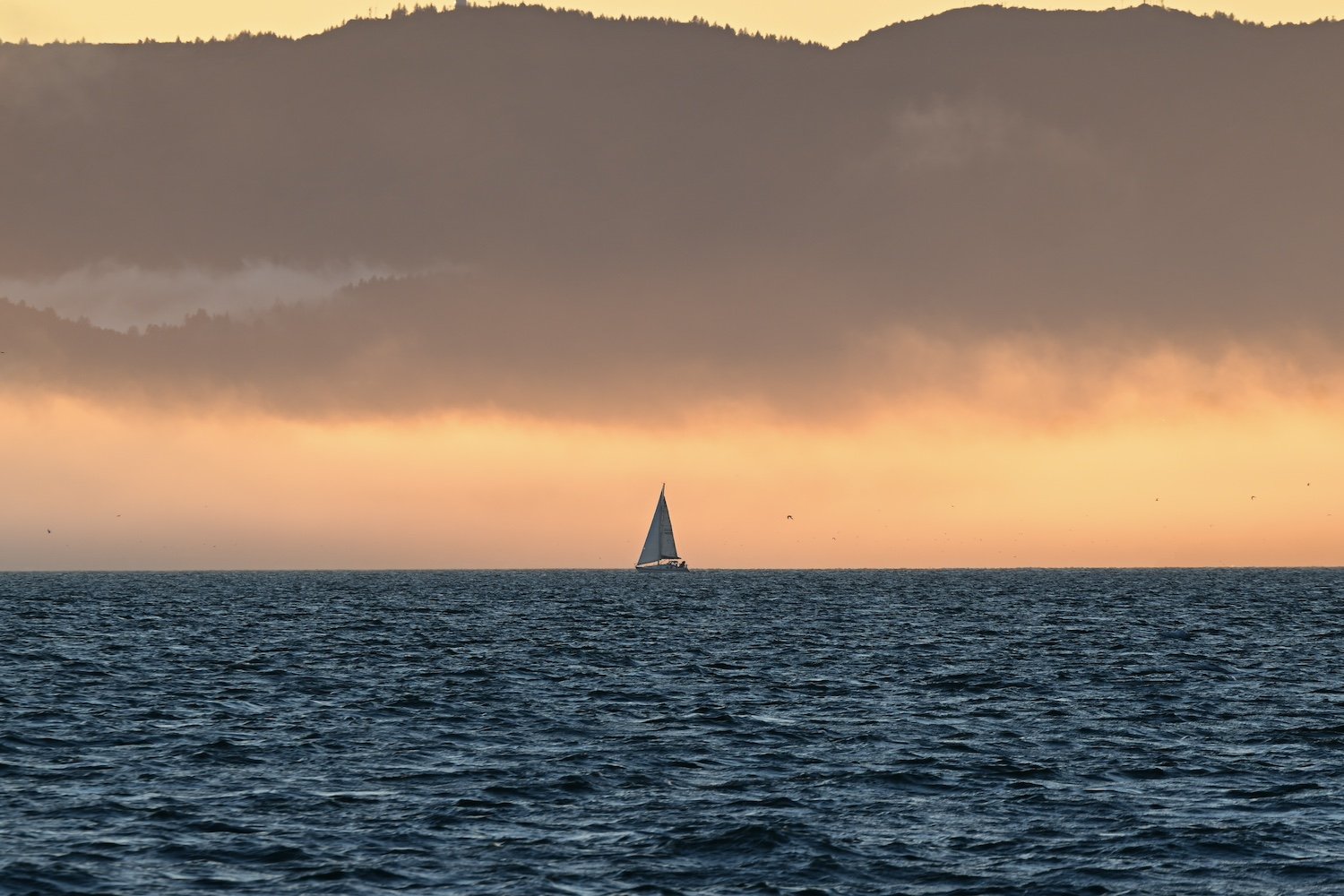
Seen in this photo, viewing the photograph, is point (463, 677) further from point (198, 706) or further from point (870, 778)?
point (870, 778)

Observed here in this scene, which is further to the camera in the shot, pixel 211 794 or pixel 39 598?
pixel 39 598

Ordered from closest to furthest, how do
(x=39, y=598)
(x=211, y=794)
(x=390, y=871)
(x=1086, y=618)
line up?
(x=390, y=871) → (x=211, y=794) → (x=1086, y=618) → (x=39, y=598)

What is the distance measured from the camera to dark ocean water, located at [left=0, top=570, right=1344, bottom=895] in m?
25.4

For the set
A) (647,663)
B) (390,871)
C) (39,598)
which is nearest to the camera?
(390,871)

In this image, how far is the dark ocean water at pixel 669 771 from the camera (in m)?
25.4

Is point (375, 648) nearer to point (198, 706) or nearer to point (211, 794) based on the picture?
point (198, 706)

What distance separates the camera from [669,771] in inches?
1384

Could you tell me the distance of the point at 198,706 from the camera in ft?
154

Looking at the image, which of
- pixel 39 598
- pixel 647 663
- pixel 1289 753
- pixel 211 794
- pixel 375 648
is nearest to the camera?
pixel 211 794

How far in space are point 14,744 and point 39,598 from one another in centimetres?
14254

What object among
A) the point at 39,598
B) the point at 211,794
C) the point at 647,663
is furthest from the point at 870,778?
the point at 39,598

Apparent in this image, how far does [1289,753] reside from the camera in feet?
125

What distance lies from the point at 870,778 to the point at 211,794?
1480cm

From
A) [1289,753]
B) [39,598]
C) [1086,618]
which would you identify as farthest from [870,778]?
[39,598]
